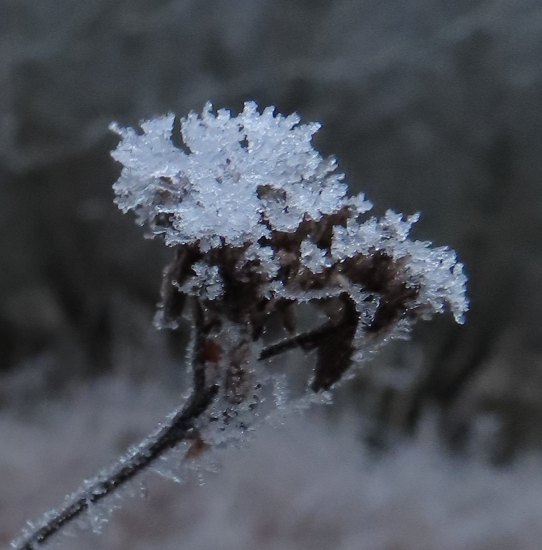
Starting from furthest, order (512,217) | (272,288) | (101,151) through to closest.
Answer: (101,151)
(512,217)
(272,288)

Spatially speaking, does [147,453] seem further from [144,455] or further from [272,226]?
[272,226]

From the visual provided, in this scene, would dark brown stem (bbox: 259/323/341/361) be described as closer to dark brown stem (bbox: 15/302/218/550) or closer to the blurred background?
dark brown stem (bbox: 15/302/218/550)

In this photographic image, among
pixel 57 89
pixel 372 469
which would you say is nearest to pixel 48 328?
pixel 57 89

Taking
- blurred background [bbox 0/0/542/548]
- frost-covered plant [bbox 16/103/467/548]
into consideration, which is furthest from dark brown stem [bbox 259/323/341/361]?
blurred background [bbox 0/0/542/548]

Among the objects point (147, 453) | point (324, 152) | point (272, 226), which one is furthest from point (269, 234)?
point (324, 152)

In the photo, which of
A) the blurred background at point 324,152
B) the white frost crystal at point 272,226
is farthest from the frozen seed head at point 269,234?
the blurred background at point 324,152

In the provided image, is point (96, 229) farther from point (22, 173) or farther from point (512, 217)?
point (512, 217)

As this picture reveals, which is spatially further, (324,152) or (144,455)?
(324,152)
